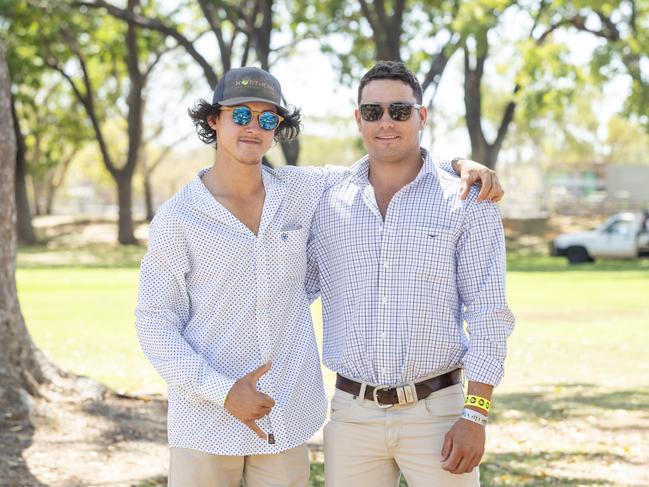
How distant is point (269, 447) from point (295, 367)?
0.31 meters

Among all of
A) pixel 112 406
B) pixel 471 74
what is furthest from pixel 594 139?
pixel 112 406

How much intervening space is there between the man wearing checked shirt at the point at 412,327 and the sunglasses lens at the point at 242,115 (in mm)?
517

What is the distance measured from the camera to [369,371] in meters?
4.12

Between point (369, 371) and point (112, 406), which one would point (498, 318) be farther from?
point (112, 406)

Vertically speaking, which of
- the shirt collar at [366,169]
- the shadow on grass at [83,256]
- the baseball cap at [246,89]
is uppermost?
the baseball cap at [246,89]

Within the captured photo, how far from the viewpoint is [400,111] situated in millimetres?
4301

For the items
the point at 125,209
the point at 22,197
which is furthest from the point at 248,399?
the point at 125,209

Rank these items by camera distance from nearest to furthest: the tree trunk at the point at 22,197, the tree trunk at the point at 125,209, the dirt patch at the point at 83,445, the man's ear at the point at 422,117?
the man's ear at the point at 422,117, the dirt patch at the point at 83,445, the tree trunk at the point at 22,197, the tree trunk at the point at 125,209

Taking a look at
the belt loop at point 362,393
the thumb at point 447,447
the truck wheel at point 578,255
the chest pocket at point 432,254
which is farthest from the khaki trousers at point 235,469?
the truck wheel at point 578,255

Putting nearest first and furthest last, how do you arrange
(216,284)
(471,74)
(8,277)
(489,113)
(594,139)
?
(216,284) < (8,277) < (471,74) < (489,113) < (594,139)

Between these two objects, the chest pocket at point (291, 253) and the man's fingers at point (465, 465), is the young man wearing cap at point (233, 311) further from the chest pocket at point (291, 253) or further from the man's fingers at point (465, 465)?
the man's fingers at point (465, 465)

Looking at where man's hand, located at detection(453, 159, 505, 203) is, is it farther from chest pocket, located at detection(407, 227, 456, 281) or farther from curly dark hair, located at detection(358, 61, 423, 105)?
A: curly dark hair, located at detection(358, 61, 423, 105)

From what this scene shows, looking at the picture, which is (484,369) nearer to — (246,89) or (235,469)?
(235,469)

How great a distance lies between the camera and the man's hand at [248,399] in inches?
148
